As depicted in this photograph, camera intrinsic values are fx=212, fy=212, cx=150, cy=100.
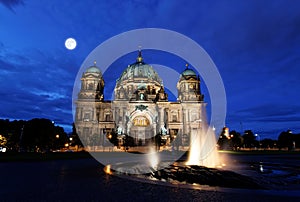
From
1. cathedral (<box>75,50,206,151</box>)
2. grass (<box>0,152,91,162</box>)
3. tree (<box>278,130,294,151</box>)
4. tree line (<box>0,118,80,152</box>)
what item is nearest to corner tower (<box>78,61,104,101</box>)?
cathedral (<box>75,50,206,151</box>)

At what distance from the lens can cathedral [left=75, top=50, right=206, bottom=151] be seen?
6612 cm

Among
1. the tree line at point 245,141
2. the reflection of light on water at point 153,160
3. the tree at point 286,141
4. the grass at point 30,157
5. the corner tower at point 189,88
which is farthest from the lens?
the tree at point 286,141

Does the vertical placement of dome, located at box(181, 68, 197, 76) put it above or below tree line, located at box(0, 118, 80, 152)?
above

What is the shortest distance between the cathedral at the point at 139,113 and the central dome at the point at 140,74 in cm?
517

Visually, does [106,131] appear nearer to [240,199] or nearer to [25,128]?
[25,128]

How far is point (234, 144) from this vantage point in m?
70.2

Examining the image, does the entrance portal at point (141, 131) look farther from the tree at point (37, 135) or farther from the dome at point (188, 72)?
the tree at point (37, 135)

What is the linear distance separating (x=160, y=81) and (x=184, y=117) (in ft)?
79.3

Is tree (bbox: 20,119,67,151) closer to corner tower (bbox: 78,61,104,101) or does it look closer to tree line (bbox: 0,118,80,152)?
tree line (bbox: 0,118,80,152)

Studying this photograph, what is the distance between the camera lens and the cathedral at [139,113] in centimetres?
6612

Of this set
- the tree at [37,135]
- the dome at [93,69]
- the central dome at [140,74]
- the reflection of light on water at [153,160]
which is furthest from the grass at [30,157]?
the central dome at [140,74]

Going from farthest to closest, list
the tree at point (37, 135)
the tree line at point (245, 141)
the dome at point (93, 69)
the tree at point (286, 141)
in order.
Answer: the tree at point (286, 141), the dome at point (93, 69), the tree line at point (245, 141), the tree at point (37, 135)

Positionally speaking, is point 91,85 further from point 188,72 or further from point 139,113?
point 188,72

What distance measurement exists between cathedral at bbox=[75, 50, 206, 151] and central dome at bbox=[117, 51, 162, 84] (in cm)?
517
